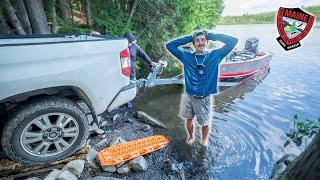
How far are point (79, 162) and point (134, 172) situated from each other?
80 cm

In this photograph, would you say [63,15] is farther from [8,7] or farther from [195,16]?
[195,16]

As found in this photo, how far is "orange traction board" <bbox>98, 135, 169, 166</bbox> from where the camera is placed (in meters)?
4.30

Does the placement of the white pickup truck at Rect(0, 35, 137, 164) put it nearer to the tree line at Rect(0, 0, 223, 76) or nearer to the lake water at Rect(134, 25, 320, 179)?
the lake water at Rect(134, 25, 320, 179)

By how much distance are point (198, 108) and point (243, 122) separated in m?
2.52

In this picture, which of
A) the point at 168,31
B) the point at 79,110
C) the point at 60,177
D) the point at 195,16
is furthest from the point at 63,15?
the point at 60,177

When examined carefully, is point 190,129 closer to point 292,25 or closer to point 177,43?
point 177,43

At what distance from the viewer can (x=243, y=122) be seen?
22.9 ft

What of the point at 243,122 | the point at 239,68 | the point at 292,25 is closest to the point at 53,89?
the point at 292,25

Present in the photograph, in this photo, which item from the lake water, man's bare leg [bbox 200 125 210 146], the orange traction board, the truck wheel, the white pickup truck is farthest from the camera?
man's bare leg [bbox 200 125 210 146]

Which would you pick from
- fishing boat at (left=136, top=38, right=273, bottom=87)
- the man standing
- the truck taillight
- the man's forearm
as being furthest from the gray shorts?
fishing boat at (left=136, top=38, right=273, bottom=87)

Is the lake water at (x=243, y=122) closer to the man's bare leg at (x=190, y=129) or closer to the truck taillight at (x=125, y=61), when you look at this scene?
the man's bare leg at (x=190, y=129)

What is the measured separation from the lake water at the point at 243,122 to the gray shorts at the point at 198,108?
626mm

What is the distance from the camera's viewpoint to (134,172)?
14.0 ft

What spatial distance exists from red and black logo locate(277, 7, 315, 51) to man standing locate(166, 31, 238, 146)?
2.26 feet
